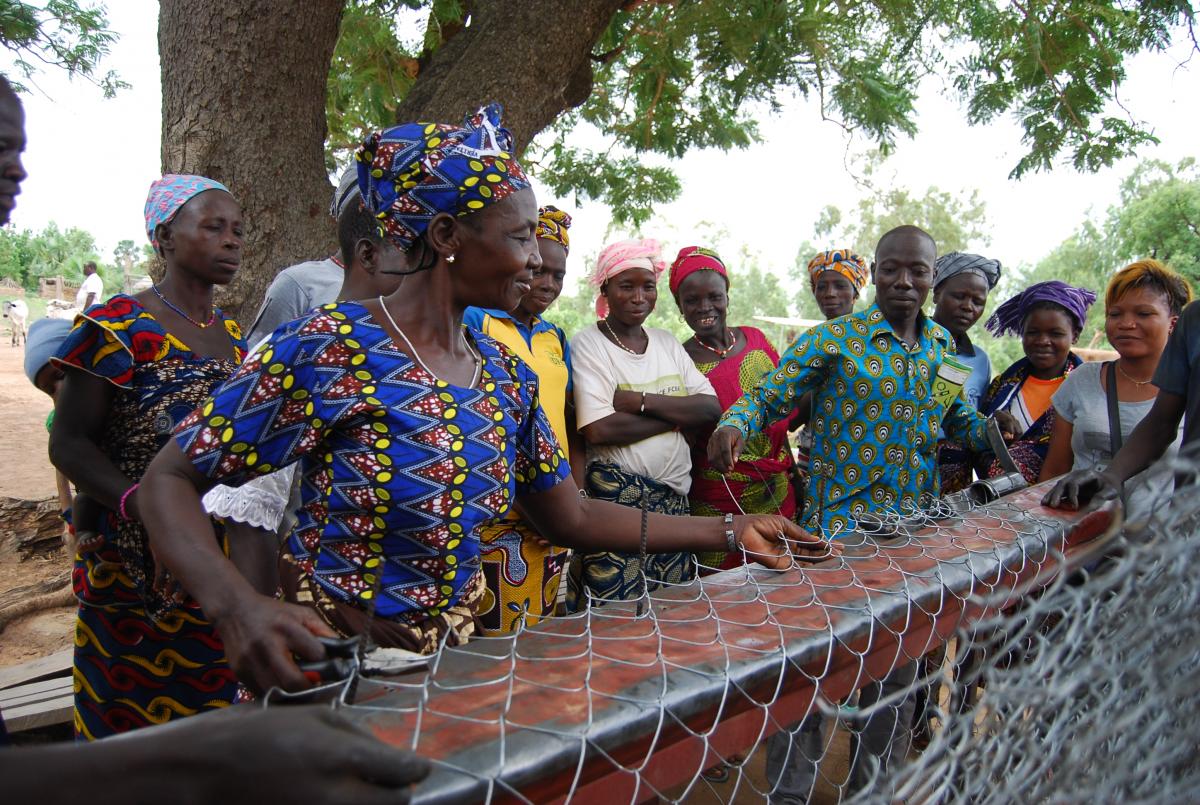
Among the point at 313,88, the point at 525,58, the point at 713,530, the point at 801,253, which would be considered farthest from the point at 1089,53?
the point at 801,253

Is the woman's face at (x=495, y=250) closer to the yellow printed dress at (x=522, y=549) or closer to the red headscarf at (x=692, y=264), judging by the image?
the yellow printed dress at (x=522, y=549)

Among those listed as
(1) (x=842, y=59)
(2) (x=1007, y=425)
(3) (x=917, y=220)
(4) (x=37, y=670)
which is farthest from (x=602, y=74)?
(3) (x=917, y=220)

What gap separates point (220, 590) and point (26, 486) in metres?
8.00

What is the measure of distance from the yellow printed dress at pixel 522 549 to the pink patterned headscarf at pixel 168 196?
0.91 m

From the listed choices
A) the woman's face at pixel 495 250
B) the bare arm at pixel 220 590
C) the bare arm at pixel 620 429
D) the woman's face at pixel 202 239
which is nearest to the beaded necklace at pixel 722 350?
the bare arm at pixel 620 429

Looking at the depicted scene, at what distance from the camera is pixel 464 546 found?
162 cm

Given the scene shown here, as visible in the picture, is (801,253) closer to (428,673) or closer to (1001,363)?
(1001,363)

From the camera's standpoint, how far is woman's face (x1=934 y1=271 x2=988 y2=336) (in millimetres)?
4348

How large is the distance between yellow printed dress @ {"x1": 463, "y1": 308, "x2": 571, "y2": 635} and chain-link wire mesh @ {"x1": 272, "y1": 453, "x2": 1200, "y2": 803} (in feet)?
3.32

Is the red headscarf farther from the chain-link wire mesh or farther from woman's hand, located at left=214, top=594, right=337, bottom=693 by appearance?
woman's hand, located at left=214, top=594, right=337, bottom=693

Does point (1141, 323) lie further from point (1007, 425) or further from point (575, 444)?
point (575, 444)

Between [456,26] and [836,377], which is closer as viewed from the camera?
[836,377]

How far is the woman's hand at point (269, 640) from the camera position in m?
1.13

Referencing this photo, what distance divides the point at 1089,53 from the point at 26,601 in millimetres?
7612
